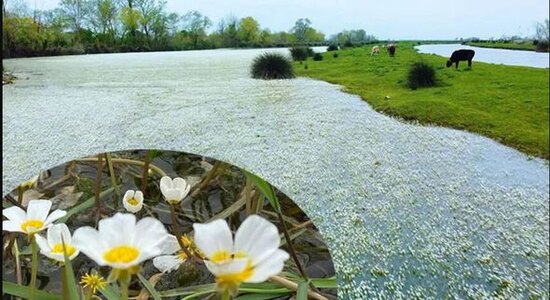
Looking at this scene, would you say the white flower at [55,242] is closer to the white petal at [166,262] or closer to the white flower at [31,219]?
the white flower at [31,219]

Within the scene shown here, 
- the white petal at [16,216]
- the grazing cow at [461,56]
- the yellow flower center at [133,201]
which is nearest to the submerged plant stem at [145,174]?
the yellow flower center at [133,201]

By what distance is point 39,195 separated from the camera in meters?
0.48

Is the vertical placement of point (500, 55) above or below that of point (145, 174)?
above

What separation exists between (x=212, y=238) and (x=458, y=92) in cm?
40

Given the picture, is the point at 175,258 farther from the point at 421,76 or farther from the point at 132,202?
the point at 421,76

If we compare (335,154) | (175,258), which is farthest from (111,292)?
(335,154)

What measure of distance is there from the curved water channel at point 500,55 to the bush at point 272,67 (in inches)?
5.8

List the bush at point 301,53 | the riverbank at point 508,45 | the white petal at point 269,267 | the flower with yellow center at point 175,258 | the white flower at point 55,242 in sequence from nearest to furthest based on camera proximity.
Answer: the white petal at point 269,267, the white flower at point 55,242, the flower with yellow center at point 175,258, the riverbank at point 508,45, the bush at point 301,53

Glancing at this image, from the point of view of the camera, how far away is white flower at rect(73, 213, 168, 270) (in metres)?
0.14

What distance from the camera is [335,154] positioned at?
54cm

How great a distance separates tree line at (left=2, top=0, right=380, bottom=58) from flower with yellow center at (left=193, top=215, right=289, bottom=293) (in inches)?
→ 17.4

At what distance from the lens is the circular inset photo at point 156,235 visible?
141mm

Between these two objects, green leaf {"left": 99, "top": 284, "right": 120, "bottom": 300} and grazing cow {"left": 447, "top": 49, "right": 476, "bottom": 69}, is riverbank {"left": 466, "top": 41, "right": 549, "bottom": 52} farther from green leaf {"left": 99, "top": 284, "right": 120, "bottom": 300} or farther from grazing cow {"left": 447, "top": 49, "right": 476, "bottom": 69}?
green leaf {"left": 99, "top": 284, "right": 120, "bottom": 300}

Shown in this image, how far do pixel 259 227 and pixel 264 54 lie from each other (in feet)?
1.47
